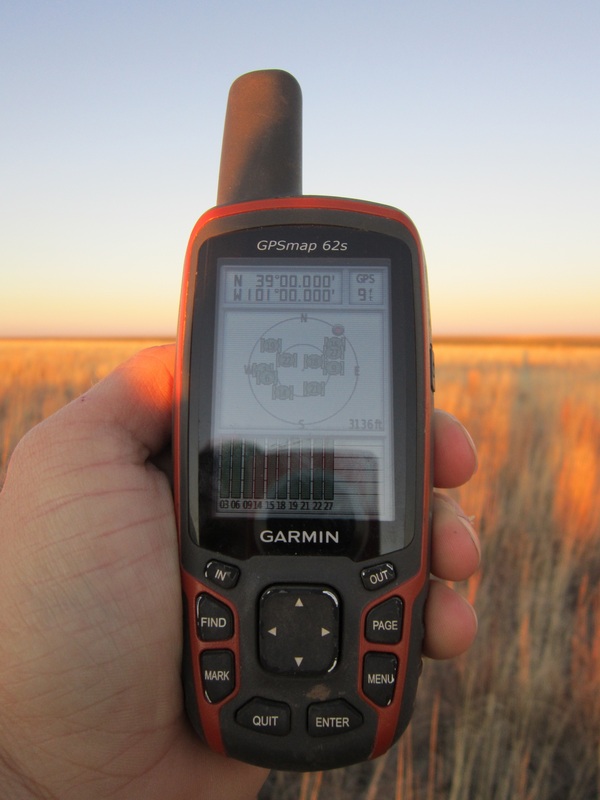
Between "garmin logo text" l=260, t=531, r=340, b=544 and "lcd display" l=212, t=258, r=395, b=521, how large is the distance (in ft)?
0.18

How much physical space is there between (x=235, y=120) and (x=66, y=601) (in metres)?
1.48

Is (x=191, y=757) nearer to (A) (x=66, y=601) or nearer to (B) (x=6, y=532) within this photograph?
(A) (x=66, y=601)

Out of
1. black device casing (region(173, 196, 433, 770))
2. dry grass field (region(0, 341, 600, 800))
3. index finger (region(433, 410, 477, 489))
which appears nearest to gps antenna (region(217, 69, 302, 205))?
black device casing (region(173, 196, 433, 770))

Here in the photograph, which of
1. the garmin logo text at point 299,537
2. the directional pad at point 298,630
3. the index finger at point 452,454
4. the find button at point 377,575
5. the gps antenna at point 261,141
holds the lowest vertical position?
the directional pad at point 298,630

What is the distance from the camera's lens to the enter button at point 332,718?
176 centimetres

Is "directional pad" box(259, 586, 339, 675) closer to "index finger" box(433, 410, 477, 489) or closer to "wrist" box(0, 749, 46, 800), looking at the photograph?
"index finger" box(433, 410, 477, 489)

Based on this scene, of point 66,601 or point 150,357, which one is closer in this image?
point 66,601

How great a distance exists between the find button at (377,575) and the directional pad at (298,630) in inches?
3.7

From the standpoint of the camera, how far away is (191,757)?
1.90 meters

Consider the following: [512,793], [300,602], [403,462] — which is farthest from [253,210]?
[512,793]

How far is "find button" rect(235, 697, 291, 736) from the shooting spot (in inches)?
69.4

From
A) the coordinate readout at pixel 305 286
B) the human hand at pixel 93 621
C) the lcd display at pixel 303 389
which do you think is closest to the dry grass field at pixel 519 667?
the human hand at pixel 93 621

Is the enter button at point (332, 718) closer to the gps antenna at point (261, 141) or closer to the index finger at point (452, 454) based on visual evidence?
the index finger at point (452, 454)

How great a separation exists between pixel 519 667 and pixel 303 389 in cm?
212
